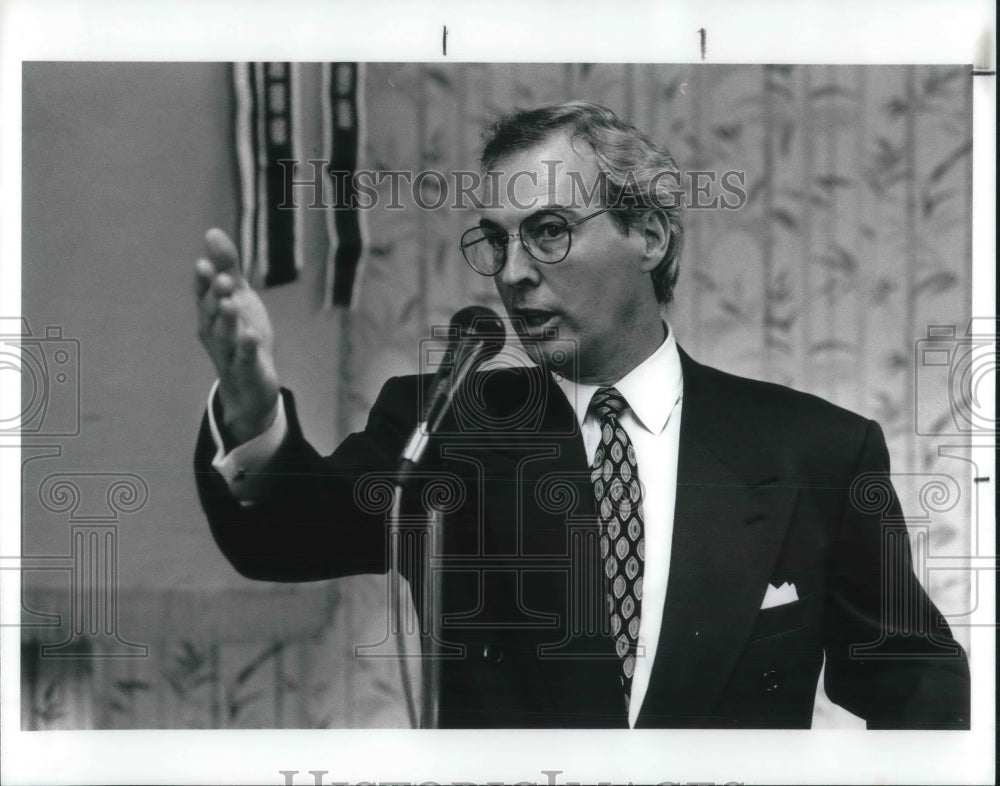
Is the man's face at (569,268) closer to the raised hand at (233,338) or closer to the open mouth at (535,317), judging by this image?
the open mouth at (535,317)

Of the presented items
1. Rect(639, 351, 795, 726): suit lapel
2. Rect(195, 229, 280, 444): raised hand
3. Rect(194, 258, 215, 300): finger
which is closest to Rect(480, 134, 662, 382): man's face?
Rect(639, 351, 795, 726): suit lapel

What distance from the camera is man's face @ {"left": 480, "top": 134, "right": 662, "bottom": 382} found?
396 cm

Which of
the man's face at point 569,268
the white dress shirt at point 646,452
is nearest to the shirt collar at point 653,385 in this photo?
the white dress shirt at point 646,452

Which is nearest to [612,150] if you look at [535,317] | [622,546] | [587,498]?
[535,317]

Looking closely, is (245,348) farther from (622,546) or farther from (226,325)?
(622,546)

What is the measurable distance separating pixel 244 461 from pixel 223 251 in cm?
76

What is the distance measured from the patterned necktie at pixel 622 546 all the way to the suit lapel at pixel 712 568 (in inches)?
4.3

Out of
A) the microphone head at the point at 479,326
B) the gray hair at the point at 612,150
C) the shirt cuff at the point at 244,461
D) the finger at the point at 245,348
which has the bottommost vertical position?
the shirt cuff at the point at 244,461

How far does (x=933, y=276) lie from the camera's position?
4004 millimetres

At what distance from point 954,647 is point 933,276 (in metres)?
1.36

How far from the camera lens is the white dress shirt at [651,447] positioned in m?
3.97

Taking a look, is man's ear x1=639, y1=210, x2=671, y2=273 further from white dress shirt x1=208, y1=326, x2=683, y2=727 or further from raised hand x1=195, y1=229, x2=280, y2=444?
raised hand x1=195, y1=229, x2=280, y2=444

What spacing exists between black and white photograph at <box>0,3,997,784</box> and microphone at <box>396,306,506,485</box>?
11mm

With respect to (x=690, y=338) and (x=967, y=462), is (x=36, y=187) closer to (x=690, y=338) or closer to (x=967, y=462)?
(x=690, y=338)
